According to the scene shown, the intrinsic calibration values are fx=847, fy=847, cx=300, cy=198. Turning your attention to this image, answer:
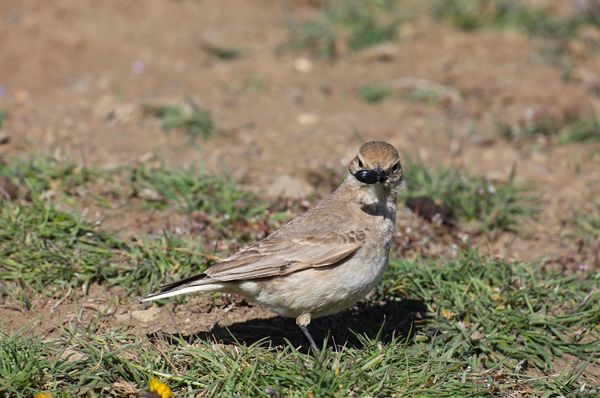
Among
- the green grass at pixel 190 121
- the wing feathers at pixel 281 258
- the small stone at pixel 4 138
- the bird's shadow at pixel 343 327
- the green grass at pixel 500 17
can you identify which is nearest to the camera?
the wing feathers at pixel 281 258

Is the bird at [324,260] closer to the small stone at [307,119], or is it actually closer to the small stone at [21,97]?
the small stone at [307,119]

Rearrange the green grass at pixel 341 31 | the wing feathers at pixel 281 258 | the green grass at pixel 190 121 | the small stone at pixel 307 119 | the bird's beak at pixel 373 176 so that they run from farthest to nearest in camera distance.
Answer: the green grass at pixel 341 31 < the small stone at pixel 307 119 < the green grass at pixel 190 121 < the bird's beak at pixel 373 176 < the wing feathers at pixel 281 258

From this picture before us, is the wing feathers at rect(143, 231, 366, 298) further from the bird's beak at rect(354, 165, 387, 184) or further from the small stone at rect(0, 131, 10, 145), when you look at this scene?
the small stone at rect(0, 131, 10, 145)

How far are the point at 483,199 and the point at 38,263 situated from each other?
3.98 meters

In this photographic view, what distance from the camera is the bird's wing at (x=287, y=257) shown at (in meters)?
5.52

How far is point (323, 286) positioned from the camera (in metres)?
5.51

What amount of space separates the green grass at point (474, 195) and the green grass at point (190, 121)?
2.18 m

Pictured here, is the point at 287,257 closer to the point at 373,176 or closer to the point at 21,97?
the point at 373,176

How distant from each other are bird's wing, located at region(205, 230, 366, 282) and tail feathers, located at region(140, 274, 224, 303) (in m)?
0.05

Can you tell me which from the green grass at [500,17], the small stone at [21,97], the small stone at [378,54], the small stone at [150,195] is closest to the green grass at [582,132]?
the green grass at [500,17]

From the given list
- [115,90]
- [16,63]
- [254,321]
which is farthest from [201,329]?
[16,63]

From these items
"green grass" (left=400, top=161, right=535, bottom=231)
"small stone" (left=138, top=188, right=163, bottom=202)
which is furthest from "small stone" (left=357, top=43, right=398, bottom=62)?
"small stone" (left=138, top=188, right=163, bottom=202)

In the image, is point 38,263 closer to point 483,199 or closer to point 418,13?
point 483,199

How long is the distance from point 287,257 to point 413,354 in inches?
41.7
